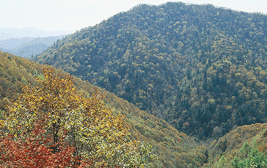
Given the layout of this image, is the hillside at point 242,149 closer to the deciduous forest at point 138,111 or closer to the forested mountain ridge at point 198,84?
the deciduous forest at point 138,111

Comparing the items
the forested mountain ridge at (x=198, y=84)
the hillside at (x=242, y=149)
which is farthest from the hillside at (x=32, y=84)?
the forested mountain ridge at (x=198, y=84)

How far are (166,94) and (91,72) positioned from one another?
8633cm

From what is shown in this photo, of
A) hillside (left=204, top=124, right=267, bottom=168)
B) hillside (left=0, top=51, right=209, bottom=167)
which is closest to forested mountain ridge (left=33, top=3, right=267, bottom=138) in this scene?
hillside (left=204, top=124, right=267, bottom=168)

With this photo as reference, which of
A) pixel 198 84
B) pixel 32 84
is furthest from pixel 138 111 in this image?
pixel 32 84

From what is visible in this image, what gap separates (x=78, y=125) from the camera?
41.7ft

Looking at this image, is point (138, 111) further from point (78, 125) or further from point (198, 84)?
point (78, 125)

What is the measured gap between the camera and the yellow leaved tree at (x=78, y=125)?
476 inches

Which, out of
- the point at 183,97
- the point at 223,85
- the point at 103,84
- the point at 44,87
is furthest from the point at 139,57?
the point at 44,87

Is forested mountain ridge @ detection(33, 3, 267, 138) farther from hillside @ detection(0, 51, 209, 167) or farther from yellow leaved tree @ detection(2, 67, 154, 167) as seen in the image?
yellow leaved tree @ detection(2, 67, 154, 167)

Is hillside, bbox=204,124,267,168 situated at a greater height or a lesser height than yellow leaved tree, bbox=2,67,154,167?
lesser

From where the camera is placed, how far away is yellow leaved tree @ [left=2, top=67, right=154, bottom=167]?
12.1 metres

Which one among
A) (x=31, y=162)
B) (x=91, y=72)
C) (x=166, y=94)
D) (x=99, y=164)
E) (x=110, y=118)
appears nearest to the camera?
(x=31, y=162)

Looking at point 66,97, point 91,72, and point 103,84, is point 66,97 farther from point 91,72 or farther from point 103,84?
point 91,72

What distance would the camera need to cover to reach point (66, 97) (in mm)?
16109
